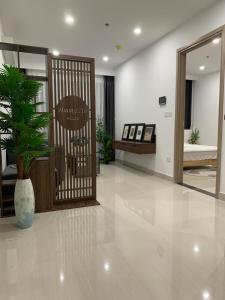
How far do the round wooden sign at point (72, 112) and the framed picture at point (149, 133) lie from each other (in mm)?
2404

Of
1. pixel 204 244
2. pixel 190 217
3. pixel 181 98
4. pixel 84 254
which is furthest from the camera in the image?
pixel 181 98

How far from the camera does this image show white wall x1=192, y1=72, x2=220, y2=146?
26.1 feet

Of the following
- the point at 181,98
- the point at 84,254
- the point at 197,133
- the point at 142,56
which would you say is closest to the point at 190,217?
the point at 84,254

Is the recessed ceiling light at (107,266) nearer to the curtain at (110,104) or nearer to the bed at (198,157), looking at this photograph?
the bed at (198,157)

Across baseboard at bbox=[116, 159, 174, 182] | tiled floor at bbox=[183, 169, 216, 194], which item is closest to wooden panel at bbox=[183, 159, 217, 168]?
tiled floor at bbox=[183, 169, 216, 194]

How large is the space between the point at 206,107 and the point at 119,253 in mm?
7518

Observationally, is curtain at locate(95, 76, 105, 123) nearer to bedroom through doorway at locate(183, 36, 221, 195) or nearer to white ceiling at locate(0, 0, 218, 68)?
white ceiling at locate(0, 0, 218, 68)

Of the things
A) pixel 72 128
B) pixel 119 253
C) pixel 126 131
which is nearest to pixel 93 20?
pixel 72 128

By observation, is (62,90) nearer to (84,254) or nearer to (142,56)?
(84,254)

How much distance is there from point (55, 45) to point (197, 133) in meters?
5.89

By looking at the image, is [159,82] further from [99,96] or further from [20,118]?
[20,118]

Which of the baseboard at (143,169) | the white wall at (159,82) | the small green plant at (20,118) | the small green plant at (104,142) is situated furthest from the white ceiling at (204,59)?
the small green plant at (20,118)

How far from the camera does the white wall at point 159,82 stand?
3.91 metres

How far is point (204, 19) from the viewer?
12.3ft
